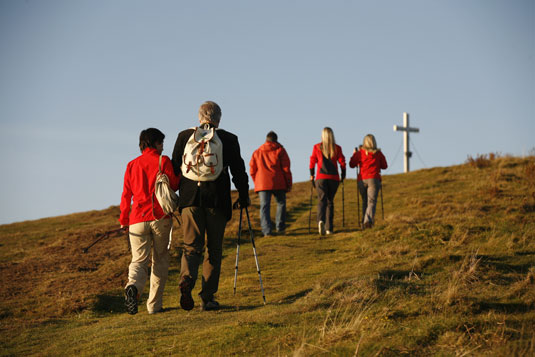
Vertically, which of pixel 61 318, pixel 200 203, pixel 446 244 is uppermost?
pixel 200 203

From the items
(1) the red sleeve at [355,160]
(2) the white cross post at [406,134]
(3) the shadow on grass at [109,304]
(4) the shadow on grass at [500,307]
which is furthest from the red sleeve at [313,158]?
(2) the white cross post at [406,134]

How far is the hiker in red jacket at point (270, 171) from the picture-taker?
1539 cm

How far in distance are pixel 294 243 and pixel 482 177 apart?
11.8 m

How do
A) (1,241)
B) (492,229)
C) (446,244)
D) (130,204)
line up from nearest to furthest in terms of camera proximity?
1. (130,204)
2. (446,244)
3. (492,229)
4. (1,241)

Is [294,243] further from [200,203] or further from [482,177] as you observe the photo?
[482,177]

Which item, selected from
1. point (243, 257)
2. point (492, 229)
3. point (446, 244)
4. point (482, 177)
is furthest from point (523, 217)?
point (482, 177)

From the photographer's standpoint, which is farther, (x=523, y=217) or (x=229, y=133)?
(x=523, y=217)

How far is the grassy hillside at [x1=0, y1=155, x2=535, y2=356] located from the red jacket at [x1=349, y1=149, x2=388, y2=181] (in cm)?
141

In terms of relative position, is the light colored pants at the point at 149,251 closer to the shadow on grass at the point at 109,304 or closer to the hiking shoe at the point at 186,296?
the hiking shoe at the point at 186,296

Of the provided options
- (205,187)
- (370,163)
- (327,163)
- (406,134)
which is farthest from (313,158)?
(406,134)

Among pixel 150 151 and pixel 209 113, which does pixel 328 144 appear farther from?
pixel 150 151

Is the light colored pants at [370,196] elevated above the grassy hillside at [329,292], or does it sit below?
above

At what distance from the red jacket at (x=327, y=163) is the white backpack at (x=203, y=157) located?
744cm

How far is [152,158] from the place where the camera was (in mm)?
8055
